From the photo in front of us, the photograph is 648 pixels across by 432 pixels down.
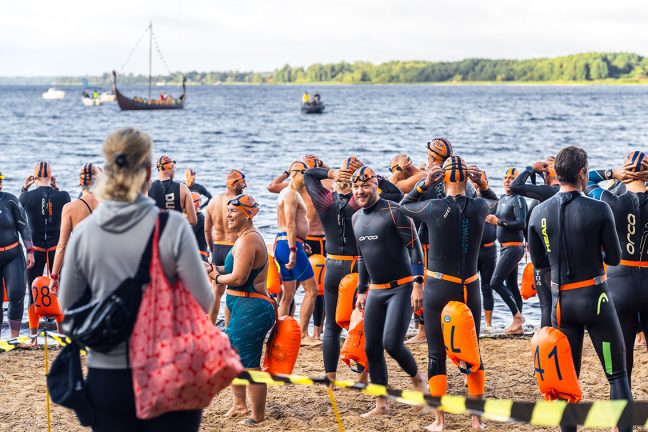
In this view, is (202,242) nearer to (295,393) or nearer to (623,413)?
(295,393)

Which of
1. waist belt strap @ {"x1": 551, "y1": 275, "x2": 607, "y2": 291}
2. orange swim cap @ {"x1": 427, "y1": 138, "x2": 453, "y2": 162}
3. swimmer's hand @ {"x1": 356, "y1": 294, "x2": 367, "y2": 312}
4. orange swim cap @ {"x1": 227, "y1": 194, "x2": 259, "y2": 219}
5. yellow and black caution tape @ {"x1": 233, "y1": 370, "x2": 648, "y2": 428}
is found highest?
orange swim cap @ {"x1": 427, "y1": 138, "x2": 453, "y2": 162}

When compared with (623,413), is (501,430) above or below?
below

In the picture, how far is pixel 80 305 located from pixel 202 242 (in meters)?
8.90

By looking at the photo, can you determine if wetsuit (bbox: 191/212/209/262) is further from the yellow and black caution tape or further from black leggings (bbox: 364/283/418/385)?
the yellow and black caution tape

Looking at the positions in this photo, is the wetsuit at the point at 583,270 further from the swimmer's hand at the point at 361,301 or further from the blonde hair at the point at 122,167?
the blonde hair at the point at 122,167

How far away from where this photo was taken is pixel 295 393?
865 cm

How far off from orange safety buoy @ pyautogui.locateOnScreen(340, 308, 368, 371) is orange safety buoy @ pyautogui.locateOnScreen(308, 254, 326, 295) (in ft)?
8.89

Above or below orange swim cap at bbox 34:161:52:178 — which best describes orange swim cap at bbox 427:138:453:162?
above

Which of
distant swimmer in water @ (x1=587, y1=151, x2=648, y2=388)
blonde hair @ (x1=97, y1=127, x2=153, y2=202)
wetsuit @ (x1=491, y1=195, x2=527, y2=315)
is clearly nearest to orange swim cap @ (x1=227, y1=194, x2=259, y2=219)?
distant swimmer in water @ (x1=587, y1=151, x2=648, y2=388)

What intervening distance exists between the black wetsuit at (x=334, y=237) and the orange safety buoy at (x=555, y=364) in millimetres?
2670

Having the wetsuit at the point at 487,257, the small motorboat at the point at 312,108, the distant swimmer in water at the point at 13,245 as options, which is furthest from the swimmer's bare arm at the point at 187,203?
the small motorboat at the point at 312,108

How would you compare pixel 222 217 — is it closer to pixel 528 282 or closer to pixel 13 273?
pixel 13 273

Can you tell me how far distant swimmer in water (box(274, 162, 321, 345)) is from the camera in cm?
1034

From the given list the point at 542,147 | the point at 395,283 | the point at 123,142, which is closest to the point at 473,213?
the point at 395,283
